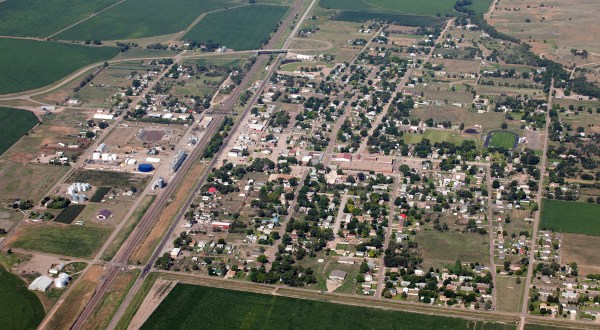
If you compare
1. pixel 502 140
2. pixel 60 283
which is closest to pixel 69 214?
pixel 60 283

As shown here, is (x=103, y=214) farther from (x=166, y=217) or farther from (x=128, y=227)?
(x=166, y=217)

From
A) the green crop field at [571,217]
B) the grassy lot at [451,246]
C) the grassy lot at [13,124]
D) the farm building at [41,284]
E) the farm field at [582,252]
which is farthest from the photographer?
the grassy lot at [13,124]

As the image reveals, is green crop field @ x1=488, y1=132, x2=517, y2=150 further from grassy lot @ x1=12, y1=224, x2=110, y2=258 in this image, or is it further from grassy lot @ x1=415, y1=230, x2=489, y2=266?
grassy lot @ x1=12, y1=224, x2=110, y2=258

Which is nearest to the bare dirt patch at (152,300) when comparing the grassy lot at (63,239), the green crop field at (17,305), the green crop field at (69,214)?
the green crop field at (17,305)

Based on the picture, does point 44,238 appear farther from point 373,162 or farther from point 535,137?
point 535,137

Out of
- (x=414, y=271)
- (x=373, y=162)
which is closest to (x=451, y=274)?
(x=414, y=271)

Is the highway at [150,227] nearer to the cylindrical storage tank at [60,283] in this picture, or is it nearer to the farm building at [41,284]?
the cylindrical storage tank at [60,283]
